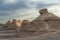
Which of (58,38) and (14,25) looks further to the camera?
(14,25)

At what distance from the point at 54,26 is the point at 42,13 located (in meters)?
4.53

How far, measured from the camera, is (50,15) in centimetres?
4716

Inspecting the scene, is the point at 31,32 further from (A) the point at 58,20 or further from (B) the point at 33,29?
(A) the point at 58,20

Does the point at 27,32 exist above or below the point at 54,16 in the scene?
below

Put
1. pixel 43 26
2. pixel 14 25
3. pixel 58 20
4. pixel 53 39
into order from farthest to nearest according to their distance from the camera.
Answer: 1. pixel 14 25
2. pixel 58 20
3. pixel 43 26
4. pixel 53 39

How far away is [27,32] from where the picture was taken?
41656mm

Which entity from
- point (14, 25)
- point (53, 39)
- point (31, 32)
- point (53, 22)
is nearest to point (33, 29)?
point (31, 32)

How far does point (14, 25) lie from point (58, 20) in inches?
1343

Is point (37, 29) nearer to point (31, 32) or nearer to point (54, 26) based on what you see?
point (31, 32)

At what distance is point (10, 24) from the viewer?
→ 80438mm

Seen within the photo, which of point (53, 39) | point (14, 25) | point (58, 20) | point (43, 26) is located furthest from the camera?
point (14, 25)

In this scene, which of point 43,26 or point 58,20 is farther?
point 58,20

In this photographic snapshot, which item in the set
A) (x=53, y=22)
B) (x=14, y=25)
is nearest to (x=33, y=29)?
(x=53, y=22)

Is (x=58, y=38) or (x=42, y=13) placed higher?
(x=42, y=13)
